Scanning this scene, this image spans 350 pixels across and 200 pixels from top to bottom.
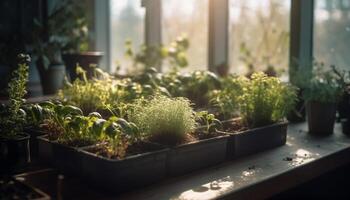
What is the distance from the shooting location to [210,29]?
10.4 ft

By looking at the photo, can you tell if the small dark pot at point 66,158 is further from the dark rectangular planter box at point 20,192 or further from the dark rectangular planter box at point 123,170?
the dark rectangular planter box at point 20,192

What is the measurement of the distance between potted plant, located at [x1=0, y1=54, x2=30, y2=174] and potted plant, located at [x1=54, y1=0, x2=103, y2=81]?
46.0 inches

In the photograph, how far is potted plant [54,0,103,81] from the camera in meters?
2.67

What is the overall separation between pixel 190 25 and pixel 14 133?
7.65ft

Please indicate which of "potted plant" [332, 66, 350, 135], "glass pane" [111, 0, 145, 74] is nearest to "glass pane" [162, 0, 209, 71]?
"glass pane" [111, 0, 145, 74]

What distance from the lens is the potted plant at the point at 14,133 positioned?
137 cm

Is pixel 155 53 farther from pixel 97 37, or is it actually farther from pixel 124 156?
pixel 124 156

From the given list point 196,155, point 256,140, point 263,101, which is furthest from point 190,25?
point 196,155

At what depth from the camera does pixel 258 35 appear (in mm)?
3225

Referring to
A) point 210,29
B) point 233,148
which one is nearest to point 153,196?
point 233,148

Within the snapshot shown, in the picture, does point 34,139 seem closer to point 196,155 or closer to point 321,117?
point 196,155

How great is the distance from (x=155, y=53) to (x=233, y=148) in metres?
1.93

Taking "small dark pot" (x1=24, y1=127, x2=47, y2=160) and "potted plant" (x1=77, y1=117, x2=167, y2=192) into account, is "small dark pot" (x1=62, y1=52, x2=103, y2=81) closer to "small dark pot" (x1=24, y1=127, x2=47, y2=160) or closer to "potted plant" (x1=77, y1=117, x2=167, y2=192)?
"small dark pot" (x1=24, y1=127, x2=47, y2=160)

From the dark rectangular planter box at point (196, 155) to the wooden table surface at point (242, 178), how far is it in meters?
0.02
